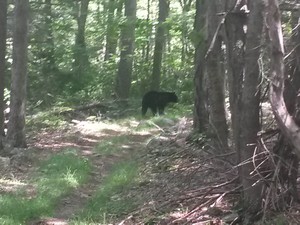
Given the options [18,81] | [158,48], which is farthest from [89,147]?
[158,48]

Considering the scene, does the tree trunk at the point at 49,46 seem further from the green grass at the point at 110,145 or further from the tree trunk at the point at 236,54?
the tree trunk at the point at 236,54

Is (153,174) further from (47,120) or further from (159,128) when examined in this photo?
(47,120)

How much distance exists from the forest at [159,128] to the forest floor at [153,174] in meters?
0.03

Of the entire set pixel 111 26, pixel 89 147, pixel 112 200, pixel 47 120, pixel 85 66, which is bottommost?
pixel 112 200

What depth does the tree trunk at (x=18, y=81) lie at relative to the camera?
51.0 feet

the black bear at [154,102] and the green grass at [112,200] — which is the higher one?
the black bear at [154,102]

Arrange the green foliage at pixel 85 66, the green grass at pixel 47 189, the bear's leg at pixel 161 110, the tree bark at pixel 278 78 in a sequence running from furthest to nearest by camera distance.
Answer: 1. the green foliage at pixel 85 66
2. the bear's leg at pixel 161 110
3. the green grass at pixel 47 189
4. the tree bark at pixel 278 78

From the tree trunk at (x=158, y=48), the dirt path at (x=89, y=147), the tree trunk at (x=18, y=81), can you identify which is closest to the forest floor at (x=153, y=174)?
the dirt path at (x=89, y=147)

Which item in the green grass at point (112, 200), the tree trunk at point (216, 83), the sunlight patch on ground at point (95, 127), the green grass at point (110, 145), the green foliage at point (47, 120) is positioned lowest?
the green grass at point (112, 200)

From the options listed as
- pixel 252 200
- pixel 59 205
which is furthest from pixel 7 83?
pixel 252 200

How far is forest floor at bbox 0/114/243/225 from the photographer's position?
7531 mm

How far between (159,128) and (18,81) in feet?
14.5

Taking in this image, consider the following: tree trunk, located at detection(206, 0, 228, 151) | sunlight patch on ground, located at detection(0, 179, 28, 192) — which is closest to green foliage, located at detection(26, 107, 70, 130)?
sunlight patch on ground, located at detection(0, 179, 28, 192)

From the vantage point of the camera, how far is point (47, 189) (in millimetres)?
10570
